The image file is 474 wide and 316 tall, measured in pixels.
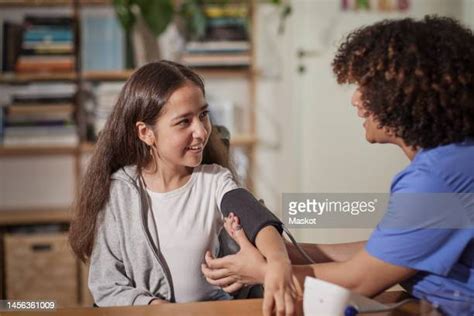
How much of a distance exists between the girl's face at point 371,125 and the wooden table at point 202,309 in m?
A: 0.22

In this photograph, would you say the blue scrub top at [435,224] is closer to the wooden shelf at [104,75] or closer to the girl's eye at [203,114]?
the girl's eye at [203,114]

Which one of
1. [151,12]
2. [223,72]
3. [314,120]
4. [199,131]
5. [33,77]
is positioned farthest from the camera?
[223,72]

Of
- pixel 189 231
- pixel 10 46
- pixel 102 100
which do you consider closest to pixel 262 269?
pixel 189 231

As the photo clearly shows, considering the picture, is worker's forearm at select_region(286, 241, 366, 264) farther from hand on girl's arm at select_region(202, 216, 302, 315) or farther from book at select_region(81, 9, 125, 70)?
book at select_region(81, 9, 125, 70)

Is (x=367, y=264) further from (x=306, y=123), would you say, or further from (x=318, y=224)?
(x=306, y=123)

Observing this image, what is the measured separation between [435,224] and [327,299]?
0.58 feet

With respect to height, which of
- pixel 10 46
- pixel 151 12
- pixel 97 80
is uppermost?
pixel 151 12

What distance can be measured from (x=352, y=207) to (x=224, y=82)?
1.84m

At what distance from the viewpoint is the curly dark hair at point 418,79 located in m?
0.85

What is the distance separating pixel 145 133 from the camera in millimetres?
991

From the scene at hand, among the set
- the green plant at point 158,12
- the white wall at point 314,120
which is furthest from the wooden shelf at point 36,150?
the white wall at point 314,120

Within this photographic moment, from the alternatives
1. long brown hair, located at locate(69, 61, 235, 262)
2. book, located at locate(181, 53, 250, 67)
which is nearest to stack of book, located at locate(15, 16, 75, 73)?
book, located at locate(181, 53, 250, 67)

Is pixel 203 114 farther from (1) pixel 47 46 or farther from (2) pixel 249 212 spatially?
(1) pixel 47 46

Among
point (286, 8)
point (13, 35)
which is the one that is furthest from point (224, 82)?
point (13, 35)
